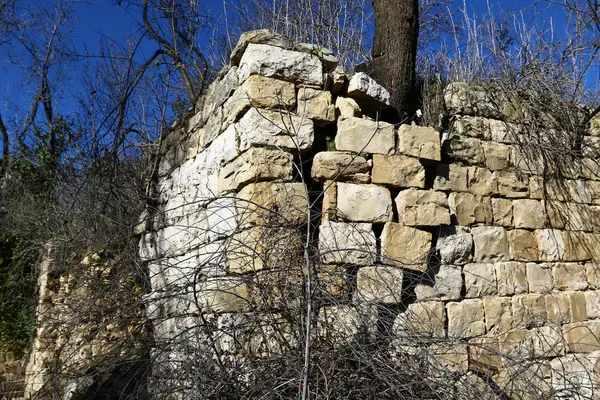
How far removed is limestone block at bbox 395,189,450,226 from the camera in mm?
3547

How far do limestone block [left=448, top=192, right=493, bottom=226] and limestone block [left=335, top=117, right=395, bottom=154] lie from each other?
0.63 m

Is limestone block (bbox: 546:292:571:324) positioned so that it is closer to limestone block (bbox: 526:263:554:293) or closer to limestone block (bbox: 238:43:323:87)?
limestone block (bbox: 526:263:554:293)

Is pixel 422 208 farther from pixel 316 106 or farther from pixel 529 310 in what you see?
pixel 529 310

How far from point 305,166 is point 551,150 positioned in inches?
81.6

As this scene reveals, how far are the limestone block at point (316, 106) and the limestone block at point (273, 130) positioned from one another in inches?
2.3

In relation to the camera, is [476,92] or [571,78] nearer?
[476,92]

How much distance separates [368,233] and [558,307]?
174 centimetres

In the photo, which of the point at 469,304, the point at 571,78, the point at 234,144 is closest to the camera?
the point at 234,144

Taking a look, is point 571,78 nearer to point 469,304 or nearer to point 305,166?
point 469,304

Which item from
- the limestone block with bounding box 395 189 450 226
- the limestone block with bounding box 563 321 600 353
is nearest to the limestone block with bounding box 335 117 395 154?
the limestone block with bounding box 395 189 450 226

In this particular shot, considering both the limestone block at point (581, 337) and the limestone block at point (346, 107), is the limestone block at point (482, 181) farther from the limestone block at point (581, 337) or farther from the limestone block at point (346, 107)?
the limestone block at point (581, 337)

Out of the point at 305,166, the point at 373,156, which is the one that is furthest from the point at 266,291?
the point at 373,156

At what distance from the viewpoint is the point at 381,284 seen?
10.7ft

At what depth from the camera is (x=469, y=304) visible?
3742 millimetres
